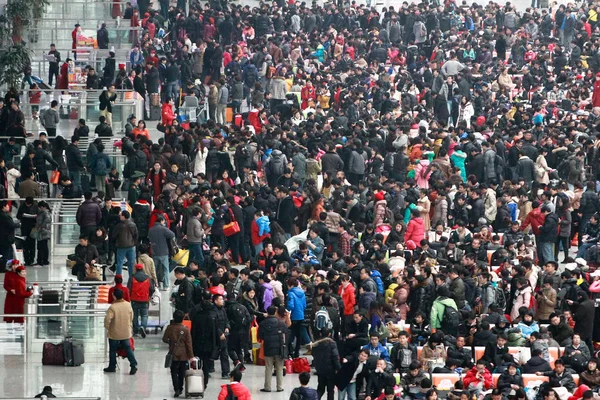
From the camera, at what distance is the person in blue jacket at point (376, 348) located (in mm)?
23047

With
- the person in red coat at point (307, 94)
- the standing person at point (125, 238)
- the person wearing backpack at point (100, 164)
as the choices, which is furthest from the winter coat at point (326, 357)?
A: the person in red coat at point (307, 94)

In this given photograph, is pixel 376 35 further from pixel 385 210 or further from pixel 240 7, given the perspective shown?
pixel 385 210

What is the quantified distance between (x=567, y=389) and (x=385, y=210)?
7941 mm

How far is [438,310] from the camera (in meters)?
25.0

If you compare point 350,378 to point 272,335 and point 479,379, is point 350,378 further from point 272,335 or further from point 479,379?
point 479,379

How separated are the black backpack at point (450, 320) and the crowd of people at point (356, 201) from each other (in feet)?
0.08

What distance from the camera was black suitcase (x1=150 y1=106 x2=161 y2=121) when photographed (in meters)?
40.1

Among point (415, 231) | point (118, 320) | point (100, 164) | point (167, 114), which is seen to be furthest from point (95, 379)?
point (167, 114)

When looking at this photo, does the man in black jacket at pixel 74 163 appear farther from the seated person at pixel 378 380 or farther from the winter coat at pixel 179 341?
the seated person at pixel 378 380

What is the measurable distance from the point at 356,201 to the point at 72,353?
7.70 m

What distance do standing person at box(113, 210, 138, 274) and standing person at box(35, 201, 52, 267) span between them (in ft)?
5.77

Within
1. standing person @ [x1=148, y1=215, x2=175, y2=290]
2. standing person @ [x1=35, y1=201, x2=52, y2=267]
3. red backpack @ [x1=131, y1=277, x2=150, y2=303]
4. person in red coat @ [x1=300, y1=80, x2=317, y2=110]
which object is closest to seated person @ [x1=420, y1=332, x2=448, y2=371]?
red backpack @ [x1=131, y1=277, x2=150, y2=303]

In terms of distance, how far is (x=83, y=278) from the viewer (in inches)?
1043

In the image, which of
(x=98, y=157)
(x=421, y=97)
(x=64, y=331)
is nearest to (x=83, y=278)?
(x=64, y=331)
